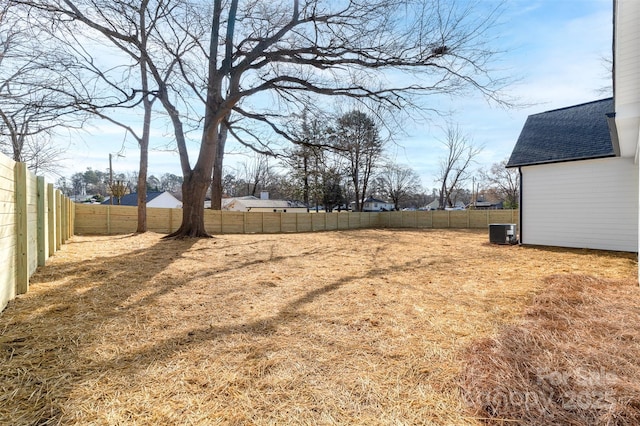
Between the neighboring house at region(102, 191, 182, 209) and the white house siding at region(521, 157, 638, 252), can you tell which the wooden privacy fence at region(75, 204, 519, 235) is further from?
the neighboring house at region(102, 191, 182, 209)

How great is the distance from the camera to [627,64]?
4227 mm

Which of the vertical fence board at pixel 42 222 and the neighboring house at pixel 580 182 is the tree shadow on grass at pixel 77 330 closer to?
the vertical fence board at pixel 42 222

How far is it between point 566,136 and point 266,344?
11.6 meters

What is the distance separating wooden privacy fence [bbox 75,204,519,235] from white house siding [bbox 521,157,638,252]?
10.1 m

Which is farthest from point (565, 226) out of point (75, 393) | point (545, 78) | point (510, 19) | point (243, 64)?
point (75, 393)

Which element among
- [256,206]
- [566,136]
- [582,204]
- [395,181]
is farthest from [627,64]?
[395,181]

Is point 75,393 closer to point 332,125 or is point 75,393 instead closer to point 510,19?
point 510,19

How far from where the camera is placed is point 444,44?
7.02m

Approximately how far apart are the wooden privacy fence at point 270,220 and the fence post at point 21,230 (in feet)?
32.9

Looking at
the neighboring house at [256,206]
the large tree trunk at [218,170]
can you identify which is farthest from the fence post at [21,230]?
the neighboring house at [256,206]

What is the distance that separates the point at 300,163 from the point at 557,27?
7.99 meters

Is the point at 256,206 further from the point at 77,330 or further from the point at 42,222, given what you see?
the point at 77,330

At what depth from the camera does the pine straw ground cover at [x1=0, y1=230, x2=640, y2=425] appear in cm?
168

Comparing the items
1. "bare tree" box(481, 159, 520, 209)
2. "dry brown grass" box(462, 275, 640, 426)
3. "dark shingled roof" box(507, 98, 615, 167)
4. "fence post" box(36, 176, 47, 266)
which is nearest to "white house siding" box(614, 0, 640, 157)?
"dry brown grass" box(462, 275, 640, 426)
